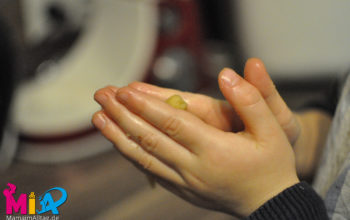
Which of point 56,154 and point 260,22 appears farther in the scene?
point 260,22

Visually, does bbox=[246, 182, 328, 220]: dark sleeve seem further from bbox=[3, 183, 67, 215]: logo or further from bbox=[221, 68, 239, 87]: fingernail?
bbox=[3, 183, 67, 215]: logo

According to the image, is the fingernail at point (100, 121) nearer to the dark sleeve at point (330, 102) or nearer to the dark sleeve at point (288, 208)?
the dark sleeve at point (288, 208)

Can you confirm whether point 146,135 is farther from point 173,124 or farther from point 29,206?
point 29,206

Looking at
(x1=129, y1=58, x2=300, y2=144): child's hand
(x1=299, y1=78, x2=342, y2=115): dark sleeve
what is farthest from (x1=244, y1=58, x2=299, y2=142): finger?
(x1=299, y1=78, x2=342, y2=115): dark sleeve

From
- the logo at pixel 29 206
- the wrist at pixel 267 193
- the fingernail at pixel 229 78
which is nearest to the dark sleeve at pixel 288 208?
the wrist at pixel 267 193

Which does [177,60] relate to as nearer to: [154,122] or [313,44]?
[313,44]

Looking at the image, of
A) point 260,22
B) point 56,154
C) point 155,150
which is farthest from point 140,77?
point 155,150
